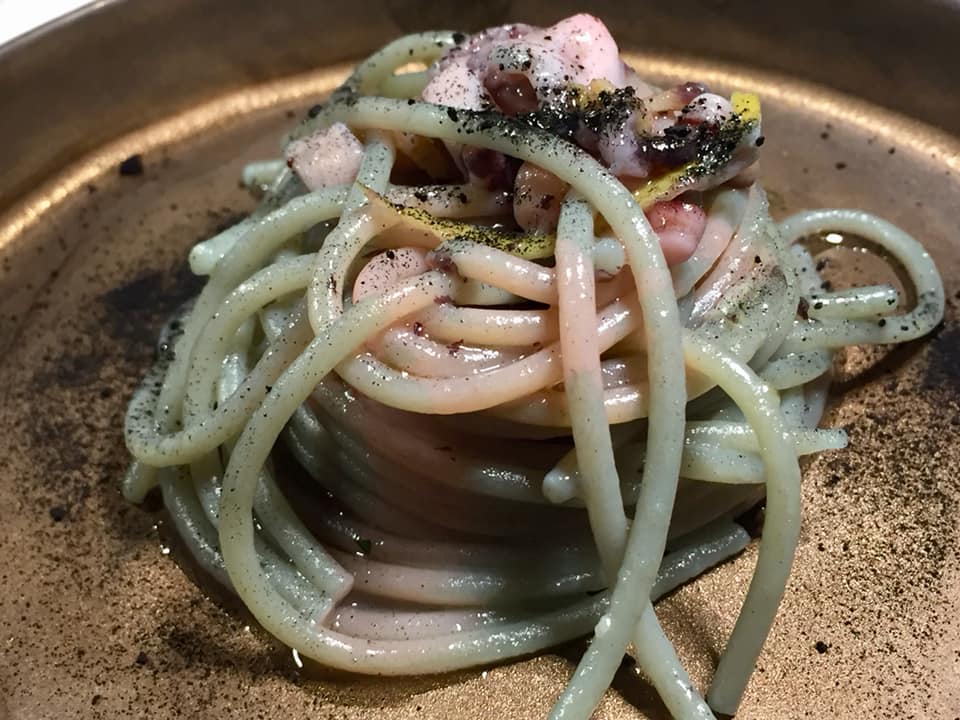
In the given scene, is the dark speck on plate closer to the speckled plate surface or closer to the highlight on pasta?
the speckled plate surface

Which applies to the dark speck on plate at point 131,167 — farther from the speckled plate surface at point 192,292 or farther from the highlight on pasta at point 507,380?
the highlight on pasta at point 507,380

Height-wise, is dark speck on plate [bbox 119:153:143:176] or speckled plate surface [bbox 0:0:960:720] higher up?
dark speck on plate [bbox 119:153:143:176]

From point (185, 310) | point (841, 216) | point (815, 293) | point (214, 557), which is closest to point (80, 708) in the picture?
point (214, 557)

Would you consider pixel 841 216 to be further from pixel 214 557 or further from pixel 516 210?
pixel 214 557

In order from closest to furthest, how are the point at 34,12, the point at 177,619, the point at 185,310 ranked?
the point at 177,619
the point at 185,310
the point at 34,12

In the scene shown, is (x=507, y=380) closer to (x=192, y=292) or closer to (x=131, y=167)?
(x=192, y=292)

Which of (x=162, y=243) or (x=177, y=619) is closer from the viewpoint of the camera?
(x=177, y=619)

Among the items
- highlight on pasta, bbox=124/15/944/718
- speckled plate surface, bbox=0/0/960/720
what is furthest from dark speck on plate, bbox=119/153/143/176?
highlight on pasta, bbox=124/15/944/718
